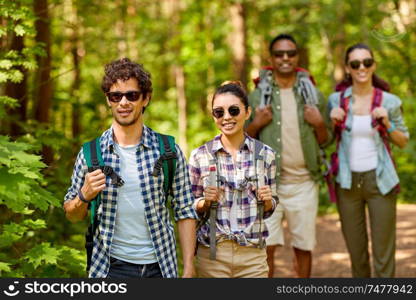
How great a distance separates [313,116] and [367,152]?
25.7 inches

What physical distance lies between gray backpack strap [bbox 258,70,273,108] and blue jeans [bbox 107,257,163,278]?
9.07 ft

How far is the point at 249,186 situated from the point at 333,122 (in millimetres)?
2027

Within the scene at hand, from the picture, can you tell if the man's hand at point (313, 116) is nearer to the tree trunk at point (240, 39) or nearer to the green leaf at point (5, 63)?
the green leaf at point (5, 63)

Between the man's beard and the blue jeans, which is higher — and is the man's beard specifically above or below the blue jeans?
above

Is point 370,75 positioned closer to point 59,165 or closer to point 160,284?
point 160,284

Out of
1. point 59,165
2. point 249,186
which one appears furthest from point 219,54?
point 249,186

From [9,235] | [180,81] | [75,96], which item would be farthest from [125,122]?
[180,81]

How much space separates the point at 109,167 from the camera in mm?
3418

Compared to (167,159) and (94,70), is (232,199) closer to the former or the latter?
(167,159)

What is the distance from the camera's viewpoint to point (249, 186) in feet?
13.6

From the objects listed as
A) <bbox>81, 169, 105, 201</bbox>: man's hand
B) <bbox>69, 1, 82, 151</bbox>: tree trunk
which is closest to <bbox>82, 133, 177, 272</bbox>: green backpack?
<bbox>81, 169, 105, 201</bbox>: man's hand

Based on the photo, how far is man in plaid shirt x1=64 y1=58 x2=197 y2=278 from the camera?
3447mm

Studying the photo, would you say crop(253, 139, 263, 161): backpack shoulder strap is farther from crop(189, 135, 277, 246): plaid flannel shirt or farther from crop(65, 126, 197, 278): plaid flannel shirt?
crop(65, 126, 197, 278): plaid flannel shirt

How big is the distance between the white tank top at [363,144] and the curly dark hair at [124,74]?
2.83m
